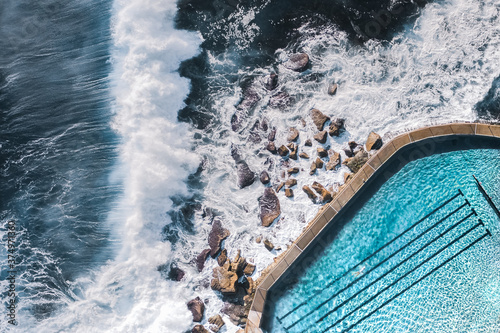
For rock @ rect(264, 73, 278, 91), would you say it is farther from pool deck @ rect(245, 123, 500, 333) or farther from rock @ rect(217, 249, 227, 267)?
rock @ rect(217, 249, 227, 267)

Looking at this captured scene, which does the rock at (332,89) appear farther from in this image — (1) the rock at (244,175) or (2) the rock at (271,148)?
(1) the rock at (244,175)

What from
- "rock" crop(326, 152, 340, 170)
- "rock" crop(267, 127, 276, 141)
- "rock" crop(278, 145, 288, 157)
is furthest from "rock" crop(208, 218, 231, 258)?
"rock" crop(326, 152, 340, 170)

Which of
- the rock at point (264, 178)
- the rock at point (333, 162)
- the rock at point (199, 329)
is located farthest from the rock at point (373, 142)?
the rock at point (199, 329)

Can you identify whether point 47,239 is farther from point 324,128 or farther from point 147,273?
point 324,128

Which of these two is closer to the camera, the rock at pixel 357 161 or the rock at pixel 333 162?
the rock at pixel 357 161

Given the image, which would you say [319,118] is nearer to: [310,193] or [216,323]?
[310,193]
